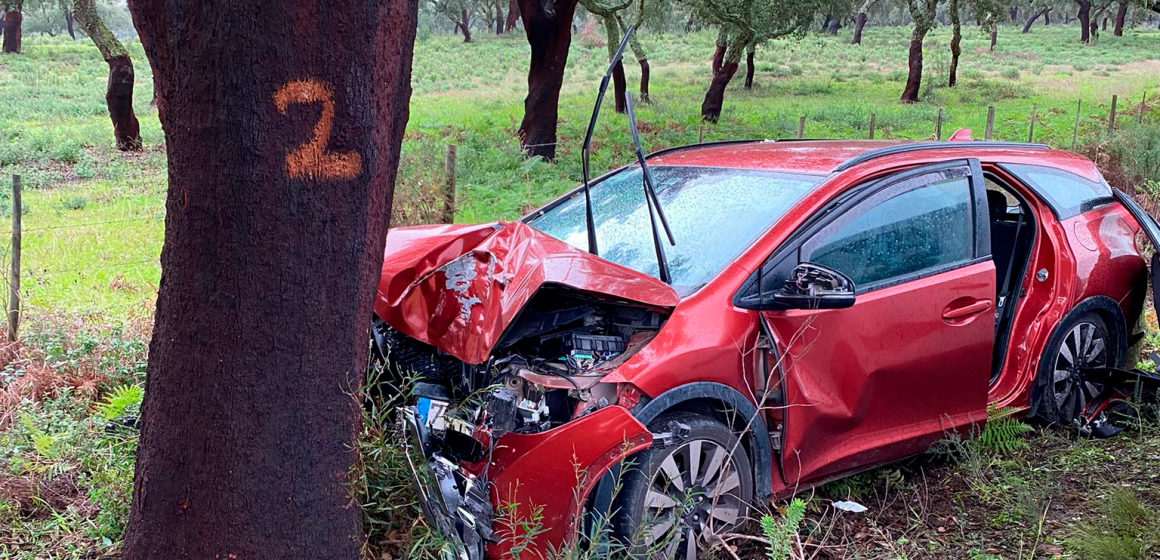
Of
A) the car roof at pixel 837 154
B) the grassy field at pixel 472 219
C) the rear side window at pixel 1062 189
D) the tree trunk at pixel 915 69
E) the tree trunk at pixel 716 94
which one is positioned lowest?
the grassy field at pixel 472 219

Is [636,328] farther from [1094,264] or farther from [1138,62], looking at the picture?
[1138,62]

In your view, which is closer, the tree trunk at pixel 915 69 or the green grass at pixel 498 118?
the green grass at pixel 498 118

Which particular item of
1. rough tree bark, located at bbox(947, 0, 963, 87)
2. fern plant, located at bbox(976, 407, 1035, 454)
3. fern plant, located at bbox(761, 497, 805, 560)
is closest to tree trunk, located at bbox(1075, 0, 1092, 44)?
rough tree bark, located at bbox(947, 0, 963, 87)

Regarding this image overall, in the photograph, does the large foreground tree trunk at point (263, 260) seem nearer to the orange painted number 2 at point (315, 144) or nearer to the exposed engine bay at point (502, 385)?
the orange painted number 2 at point (315, 144)

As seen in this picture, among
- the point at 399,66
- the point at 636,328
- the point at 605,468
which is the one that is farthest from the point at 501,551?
the point at 399,66

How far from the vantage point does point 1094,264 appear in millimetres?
5078

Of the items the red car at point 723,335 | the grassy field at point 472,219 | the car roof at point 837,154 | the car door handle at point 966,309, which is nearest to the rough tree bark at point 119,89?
the grassy field at point 472,219

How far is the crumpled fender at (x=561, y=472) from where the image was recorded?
10.8 feet

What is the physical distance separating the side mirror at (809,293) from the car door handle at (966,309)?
894mm

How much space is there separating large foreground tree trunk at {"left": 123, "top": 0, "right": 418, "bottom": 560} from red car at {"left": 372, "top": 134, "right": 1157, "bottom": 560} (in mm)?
576

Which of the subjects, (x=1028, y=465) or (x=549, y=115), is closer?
(x=1028, y=465)

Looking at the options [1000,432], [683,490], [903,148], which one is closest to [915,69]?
[903,148]

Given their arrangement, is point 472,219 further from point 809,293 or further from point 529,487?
point 529,487

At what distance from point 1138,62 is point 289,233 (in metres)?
52.3
